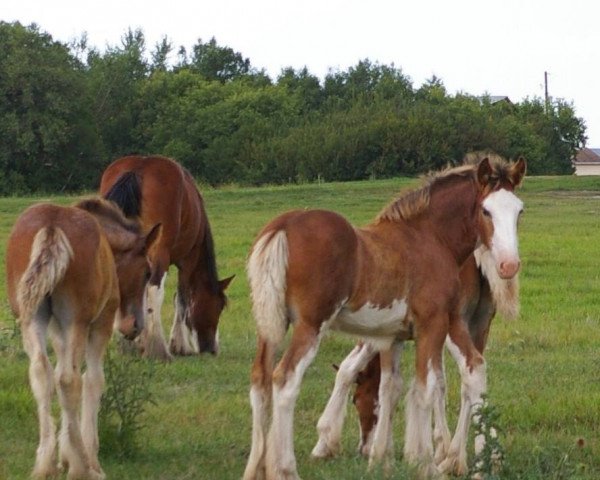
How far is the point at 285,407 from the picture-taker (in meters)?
6.55

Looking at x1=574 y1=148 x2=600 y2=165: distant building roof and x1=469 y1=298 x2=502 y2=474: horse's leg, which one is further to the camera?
x1=574 y1=148 x2=600 y2=165: distant building roof

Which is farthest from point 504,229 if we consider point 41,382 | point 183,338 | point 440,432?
point 183,338

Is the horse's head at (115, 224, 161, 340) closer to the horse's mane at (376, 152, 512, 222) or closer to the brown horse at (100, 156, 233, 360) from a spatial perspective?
the horse's mane at (376, 152, 512, 222)

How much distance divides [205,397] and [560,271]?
944cm

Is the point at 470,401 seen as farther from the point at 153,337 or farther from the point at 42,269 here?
the point at 153,337

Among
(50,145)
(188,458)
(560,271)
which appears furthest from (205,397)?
(50,145)

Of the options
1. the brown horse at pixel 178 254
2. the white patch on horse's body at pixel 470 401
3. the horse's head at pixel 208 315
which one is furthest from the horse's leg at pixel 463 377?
the horse's head at pixel 208 315

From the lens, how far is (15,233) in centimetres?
684

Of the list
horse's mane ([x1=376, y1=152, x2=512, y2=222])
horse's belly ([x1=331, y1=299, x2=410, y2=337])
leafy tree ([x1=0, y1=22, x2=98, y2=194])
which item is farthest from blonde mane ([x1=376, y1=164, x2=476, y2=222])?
leafy tree ([x1=0, y1=22, x2=98, y2=194])

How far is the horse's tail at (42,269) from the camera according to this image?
6.49 meters

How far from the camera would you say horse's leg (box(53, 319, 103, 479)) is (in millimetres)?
6734

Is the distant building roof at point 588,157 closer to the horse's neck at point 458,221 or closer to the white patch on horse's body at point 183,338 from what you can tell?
the white patch on horse's body at point 183,338

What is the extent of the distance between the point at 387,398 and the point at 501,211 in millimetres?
1326

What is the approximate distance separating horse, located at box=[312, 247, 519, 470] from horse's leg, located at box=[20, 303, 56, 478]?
1.71 metres
